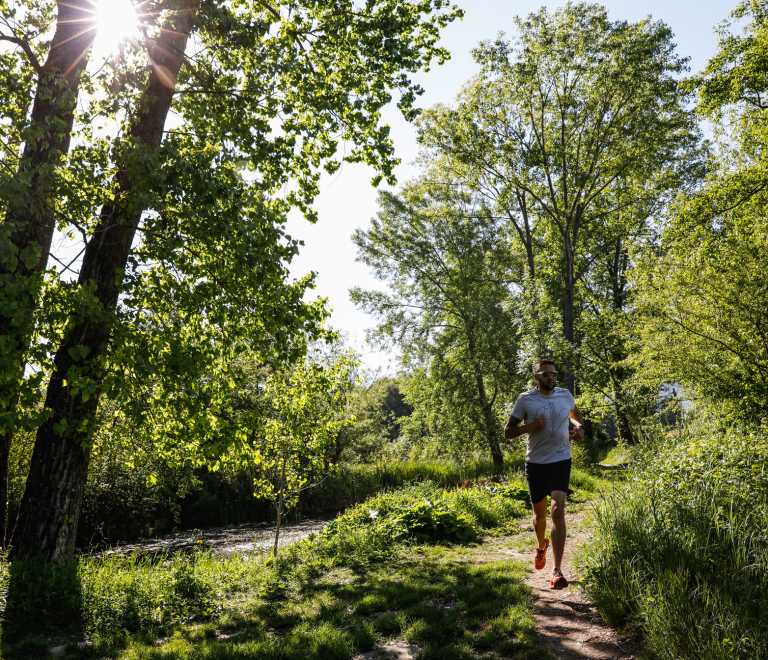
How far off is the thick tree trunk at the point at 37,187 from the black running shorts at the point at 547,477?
4859mm

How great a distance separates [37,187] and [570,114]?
17728 millimetres

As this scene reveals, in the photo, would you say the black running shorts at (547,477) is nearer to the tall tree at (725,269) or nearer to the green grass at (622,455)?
the green grass at (622,455)

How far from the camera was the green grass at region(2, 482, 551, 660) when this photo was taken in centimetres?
416

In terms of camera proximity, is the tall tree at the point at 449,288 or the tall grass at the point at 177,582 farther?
the tall tree at the point at 449,288

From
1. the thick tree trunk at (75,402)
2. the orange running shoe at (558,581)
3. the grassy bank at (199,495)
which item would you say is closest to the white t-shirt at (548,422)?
the orange running shoe at (558,581)

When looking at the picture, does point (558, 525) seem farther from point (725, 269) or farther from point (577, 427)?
point (725, 269)

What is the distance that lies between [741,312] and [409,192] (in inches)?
626

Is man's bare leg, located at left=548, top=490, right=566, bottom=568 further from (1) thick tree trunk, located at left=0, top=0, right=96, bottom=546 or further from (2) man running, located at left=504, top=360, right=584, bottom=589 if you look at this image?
(1) thick tree trunk, located at left=0, top=0, right=96, bottom=546

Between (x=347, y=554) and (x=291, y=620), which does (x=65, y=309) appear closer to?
(x=291, y=620)

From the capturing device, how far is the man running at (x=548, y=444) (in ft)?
16.4

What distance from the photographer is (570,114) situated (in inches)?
731

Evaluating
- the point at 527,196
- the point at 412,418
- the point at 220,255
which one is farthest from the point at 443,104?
the point at 220,255

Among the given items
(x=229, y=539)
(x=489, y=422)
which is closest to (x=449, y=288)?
(x=489, y=422)

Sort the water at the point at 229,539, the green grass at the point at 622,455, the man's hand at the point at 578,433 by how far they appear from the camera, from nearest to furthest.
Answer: the man's hand at the point at 578,433 < the green grass at the point at 622,455 < the water at the point at 229,539
